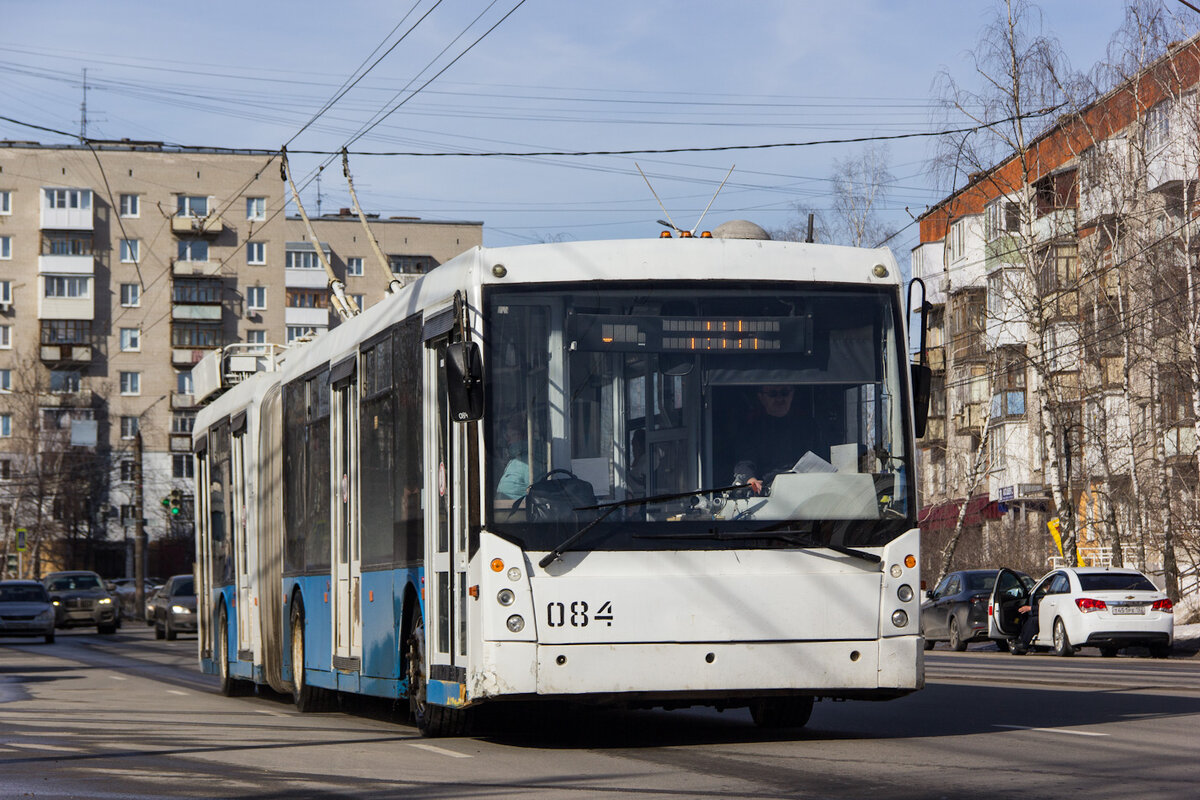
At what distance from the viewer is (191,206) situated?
9250 cm

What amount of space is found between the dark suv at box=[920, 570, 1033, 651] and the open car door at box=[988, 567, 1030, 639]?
56cm

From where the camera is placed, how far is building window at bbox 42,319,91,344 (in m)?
91.2

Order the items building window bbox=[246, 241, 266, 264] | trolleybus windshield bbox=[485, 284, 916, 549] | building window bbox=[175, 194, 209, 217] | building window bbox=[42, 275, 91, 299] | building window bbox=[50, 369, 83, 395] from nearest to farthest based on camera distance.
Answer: trolleybus windshield bbox=[485, 284, 916, 549] < building window bbox=[50, 369, 83, 395] < building window bbox=[42, 275, 91, 299] < building window bbox=[175, 194, 209, 217] < building window bbox=[246, 241, 266, 264]

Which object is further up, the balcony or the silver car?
the balcony

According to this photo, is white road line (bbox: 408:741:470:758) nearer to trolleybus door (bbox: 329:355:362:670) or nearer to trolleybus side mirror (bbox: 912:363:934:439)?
trolleybus door (bbox: 329:355:362:670)

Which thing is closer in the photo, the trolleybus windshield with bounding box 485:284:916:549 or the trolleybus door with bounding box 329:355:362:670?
the trolleybus windshield with bounding box 485:284:916:549

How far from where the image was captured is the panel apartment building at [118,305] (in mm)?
89625

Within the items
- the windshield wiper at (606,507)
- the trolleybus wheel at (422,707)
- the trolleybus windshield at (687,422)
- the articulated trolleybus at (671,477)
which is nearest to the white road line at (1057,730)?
the articulated trolleybus at (671,477)

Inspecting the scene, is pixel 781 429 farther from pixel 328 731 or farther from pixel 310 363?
pixel 310 363

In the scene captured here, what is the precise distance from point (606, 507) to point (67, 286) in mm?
85140

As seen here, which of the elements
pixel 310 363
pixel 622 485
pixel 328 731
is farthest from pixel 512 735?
pixel 310 363

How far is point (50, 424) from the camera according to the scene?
88688mm

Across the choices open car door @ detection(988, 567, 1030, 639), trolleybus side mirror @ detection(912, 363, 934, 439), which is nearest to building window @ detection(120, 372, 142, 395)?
open car door @ detection(988, 567, 1030, 639)

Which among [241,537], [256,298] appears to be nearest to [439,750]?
[241,537]
